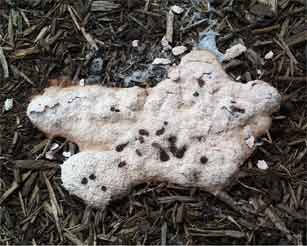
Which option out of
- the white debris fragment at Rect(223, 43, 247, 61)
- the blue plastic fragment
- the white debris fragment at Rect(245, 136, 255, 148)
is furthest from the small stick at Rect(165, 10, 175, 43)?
the white debris fragment at Rect(245, 136, 255, 148)

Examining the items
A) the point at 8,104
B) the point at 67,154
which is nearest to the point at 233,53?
the point at 67,154

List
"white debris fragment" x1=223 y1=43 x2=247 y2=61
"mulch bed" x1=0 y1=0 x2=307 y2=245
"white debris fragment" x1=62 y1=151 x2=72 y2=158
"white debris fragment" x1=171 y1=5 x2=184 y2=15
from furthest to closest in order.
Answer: "white debris fragment" x1=171 y1=5 x2=184 y2=15 → "white debris fragment" x1=223 y1=43 x2=247 y2=61 → "white debris fragment" x1=62 y1=151 x2=72 y2=158 → "mulch bed" x1=0 y1=0 x2=307 y2=245

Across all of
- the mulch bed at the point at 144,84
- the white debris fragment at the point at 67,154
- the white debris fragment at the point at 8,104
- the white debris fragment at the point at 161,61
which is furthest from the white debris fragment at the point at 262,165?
the white debris fragment at the point at 8,104

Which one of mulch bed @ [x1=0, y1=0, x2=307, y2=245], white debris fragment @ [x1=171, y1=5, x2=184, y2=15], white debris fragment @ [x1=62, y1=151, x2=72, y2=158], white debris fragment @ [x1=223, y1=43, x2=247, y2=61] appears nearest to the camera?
mulch bed @ [x1=0, y1=0, x2=307, y2=245]

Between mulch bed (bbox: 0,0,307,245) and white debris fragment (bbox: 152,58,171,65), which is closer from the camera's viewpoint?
mulch bed (bbox: 0,0,307,245)

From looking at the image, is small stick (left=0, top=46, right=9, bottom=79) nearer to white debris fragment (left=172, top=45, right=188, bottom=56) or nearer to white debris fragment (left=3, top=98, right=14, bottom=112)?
white debris fragment (left=3, top=98, right=14, bottom=112)

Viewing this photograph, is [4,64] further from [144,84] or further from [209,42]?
[209,42]

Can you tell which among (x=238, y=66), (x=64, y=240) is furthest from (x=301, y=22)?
(x=64, y=240)
